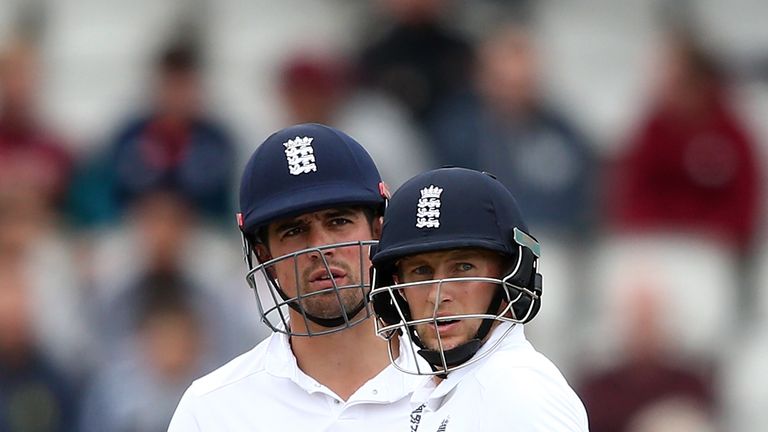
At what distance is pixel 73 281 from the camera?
27.5 feet

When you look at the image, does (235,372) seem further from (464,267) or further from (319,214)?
(464,267)

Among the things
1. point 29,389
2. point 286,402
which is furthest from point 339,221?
point 29,389

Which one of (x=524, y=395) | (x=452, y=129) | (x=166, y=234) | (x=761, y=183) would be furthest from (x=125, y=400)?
(x=524, y=395)

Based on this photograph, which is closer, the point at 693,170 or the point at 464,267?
the point at 464,267

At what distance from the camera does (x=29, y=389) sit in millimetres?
7438

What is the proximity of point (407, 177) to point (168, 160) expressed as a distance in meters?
1.22

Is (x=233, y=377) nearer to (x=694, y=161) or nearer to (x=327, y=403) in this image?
(x=327, y=403)

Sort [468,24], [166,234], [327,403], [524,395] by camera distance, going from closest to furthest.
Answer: [524,395] → [327,403] → [166,234] → [468,24]

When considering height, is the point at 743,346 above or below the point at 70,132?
below

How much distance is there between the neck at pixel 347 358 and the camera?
4383 millimetres

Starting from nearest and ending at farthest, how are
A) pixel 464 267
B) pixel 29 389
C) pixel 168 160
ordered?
pixel 464 267
pixel 29 389
pixel 168 160

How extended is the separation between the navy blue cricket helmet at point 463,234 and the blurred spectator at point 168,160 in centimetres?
464

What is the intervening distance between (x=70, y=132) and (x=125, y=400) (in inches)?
103

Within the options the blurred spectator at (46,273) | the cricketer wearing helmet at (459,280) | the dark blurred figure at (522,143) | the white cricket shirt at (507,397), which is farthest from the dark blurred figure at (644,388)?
the white cricket shirt at (507,397)
